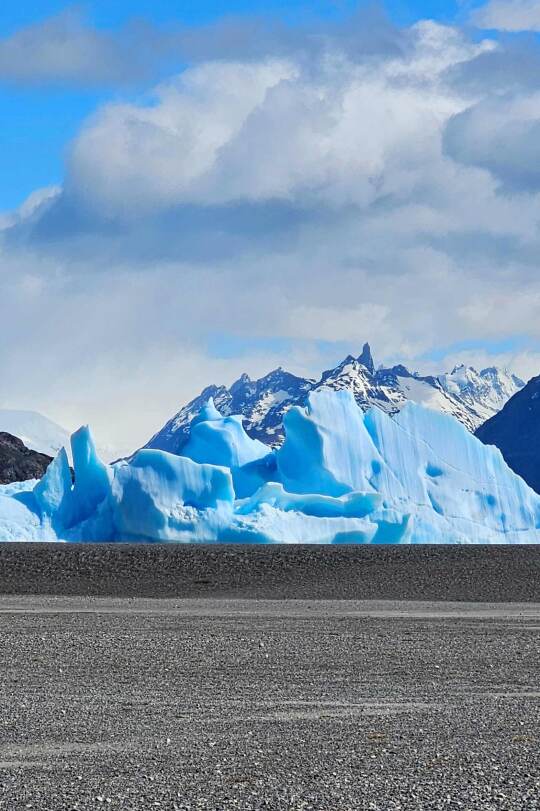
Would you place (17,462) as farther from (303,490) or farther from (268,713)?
(268,713)

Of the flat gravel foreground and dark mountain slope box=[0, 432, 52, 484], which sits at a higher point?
dark mountain slope box=[0, 432, 52, 484]

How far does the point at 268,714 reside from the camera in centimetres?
1009

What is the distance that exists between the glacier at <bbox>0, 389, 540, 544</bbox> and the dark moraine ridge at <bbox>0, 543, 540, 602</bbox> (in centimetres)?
67

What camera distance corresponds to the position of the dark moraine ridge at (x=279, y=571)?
2580 cm

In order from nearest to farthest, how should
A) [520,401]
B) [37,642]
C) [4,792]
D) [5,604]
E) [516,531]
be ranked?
[4,792], [37,642], [5,604], [516,531], [520,401]

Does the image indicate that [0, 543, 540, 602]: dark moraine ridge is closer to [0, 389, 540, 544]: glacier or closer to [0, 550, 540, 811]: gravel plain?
[0, 389, 540, 544]: glacier

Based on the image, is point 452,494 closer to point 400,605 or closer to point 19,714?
point 400,605

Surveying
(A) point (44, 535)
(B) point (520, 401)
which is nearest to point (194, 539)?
(A) point (44, 535)

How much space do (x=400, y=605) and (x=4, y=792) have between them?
644 inches

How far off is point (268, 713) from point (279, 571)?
17505mm

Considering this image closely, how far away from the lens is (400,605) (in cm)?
2277

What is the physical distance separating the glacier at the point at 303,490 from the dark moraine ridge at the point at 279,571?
67 cm

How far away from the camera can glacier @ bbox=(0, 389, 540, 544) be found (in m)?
31.1

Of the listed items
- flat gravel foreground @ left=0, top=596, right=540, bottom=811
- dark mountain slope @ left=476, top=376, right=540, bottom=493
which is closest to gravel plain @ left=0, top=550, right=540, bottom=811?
flat gravel foreground @ left=0, top=596, right=540, bottom=811
